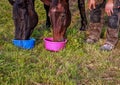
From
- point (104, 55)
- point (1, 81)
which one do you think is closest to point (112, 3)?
point (104, 55)

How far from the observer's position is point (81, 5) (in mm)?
5395

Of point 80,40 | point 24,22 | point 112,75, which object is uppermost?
point 24,22

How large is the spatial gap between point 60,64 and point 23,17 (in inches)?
34.5

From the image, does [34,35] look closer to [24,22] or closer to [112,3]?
[24,22]

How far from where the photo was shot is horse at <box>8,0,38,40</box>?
14.0 feet

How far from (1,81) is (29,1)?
1.47 metres

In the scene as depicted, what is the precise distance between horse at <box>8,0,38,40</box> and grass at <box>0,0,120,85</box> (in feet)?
0.75

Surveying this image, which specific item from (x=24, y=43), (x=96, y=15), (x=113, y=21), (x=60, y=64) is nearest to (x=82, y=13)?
(x=96, y=15)

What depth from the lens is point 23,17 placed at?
4.30m

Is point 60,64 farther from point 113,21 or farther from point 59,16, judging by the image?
point 113,21

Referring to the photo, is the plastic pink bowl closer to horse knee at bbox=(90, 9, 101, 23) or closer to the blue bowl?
the blue bowl

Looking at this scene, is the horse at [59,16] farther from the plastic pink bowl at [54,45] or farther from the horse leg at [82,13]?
the horse leg at [82,13]

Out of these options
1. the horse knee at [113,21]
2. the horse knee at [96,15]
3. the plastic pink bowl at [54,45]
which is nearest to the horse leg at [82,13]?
the horse knee at [96,15]

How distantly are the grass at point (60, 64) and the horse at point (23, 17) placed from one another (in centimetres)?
23
